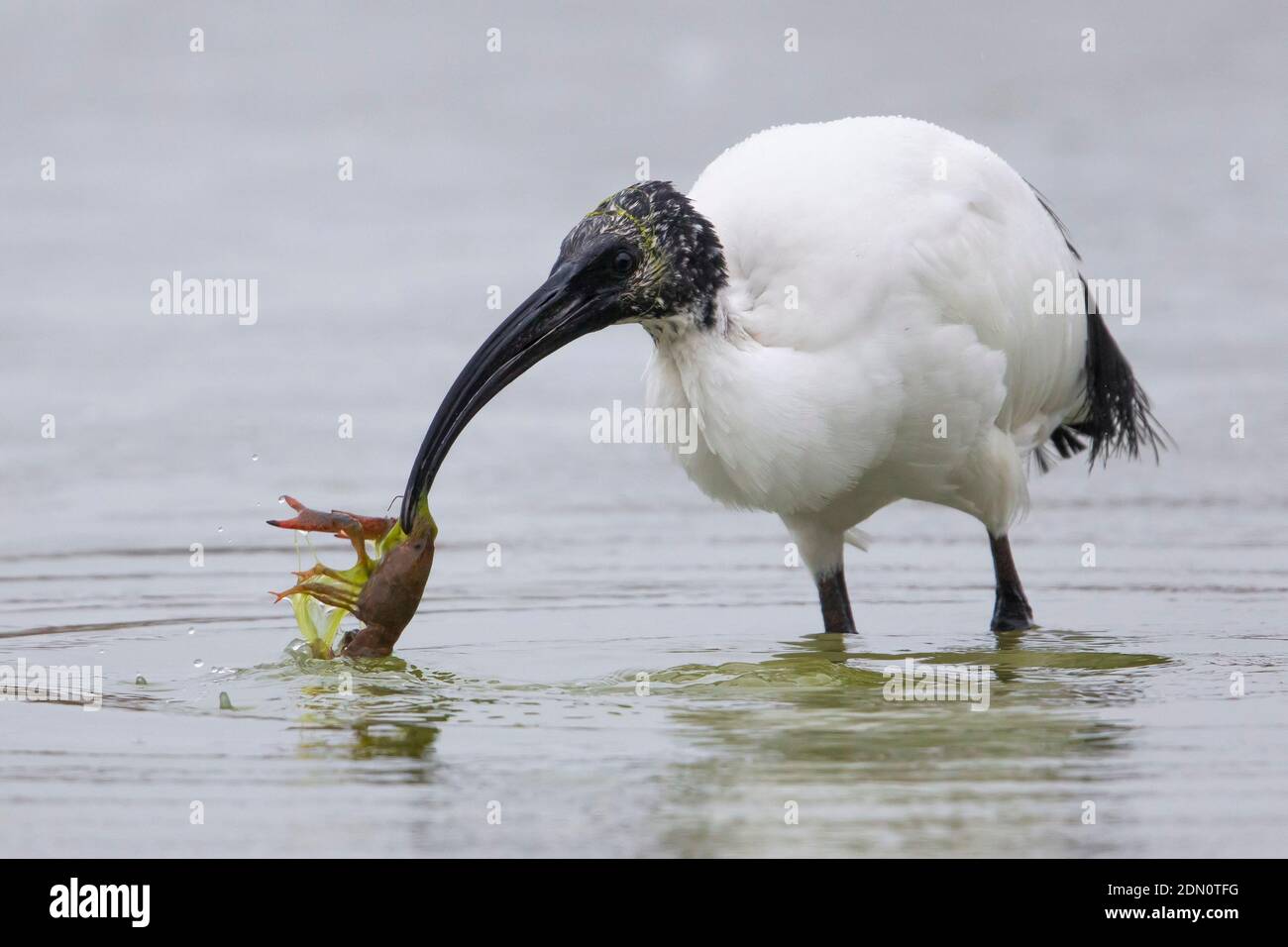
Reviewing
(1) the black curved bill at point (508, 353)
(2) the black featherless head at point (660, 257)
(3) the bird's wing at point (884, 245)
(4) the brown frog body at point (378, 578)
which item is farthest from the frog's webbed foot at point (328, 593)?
(3) the bird's wing at point (884, 245)

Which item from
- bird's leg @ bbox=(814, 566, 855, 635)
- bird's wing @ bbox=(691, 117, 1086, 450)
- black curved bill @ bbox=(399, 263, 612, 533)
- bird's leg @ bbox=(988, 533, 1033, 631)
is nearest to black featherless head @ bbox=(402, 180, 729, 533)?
black curved bill @ bbox=(399, 263, 612, 533)

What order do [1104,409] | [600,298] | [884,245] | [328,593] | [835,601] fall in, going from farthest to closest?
[1104,409]
[835,601]
[884,245]
[600,298]
[328,593]

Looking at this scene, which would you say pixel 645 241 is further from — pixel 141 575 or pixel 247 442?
pixel 247 442

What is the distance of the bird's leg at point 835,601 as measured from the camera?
8.73 m

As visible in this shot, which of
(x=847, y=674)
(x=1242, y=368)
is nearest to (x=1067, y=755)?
(x=847, y=674)

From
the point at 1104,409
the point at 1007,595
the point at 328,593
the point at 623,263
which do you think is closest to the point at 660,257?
the point at 623,263

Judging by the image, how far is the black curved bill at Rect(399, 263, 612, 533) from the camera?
7.23 m

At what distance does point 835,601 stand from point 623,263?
80.9 inches

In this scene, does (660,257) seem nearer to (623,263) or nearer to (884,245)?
(623,263)

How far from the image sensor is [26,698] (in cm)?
689

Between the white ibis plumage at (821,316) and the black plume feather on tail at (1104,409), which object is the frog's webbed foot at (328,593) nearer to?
the white ibis plumage at (821,316)

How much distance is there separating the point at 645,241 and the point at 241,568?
12.9 ft

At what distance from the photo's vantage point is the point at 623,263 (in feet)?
24.0
